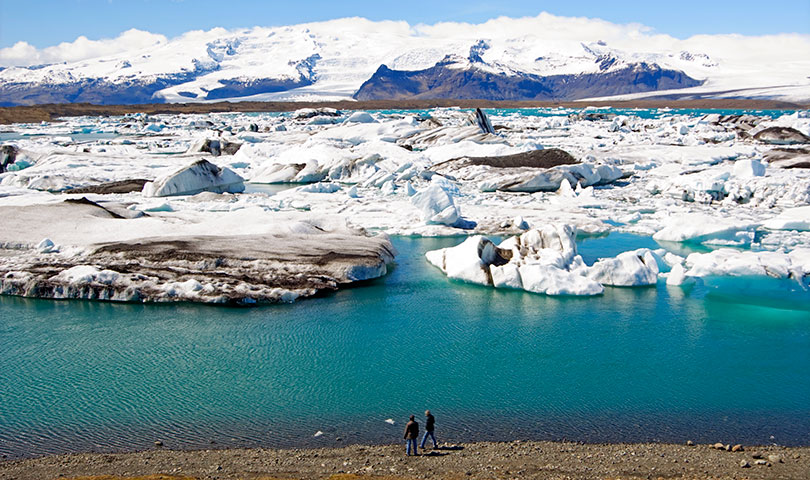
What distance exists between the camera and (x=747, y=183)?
70.4ft

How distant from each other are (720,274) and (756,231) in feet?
18.6

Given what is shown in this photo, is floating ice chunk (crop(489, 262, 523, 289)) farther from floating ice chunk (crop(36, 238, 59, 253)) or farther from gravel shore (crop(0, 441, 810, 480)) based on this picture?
floating ice chunk (crop(36, 238, 59, 253))

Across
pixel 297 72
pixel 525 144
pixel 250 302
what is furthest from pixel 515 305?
pixel 297 72

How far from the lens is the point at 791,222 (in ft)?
55.2

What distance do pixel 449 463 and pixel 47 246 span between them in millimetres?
10144

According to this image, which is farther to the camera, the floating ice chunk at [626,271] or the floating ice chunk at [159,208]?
the floating ice chunk at [159,208]

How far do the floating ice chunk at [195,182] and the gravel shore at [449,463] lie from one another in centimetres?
1621

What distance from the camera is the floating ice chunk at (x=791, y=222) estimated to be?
16.8 meters

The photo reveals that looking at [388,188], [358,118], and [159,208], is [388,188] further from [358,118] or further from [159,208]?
[358,118]

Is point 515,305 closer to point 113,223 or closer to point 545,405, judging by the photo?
point 545,405

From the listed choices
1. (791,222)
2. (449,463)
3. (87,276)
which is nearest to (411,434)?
(449,463)

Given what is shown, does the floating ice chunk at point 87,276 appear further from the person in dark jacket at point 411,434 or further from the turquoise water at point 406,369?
the person in dark jacket at point 411,434

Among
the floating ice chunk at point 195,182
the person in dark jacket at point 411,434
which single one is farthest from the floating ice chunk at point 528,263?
the floating ice chunk at point 195,182

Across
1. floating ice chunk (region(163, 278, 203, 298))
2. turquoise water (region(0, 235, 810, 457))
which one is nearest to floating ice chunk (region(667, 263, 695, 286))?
turquoise water (region(0, 235, 810, 457))
